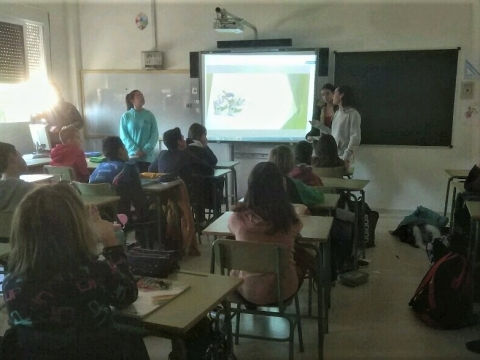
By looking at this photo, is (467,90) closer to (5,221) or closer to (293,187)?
(293,187)

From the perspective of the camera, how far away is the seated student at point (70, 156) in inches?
187

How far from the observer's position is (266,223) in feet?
8.02

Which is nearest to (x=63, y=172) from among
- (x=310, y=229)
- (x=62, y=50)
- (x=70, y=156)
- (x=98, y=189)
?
(x=70, y=156)

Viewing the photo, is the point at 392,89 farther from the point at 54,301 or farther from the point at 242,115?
the point at 54,301

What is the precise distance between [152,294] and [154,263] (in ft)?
0.71

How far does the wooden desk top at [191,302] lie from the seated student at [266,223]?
0.57 meters

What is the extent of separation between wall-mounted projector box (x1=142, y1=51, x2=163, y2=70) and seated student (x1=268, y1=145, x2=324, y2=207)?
373cm

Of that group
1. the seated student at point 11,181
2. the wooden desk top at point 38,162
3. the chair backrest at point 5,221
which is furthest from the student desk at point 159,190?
the wooden desk top at point 38,162

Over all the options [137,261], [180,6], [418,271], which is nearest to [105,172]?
[137,261]

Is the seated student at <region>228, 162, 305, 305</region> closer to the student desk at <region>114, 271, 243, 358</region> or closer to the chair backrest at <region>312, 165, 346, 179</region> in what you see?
the student desk at <region>114, 271, 243, 358</region>

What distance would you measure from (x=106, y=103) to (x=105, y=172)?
305cm

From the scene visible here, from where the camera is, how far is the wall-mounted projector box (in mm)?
6582

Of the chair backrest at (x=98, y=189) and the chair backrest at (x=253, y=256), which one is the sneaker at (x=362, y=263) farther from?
the chair backrest at (x=98, y=189)

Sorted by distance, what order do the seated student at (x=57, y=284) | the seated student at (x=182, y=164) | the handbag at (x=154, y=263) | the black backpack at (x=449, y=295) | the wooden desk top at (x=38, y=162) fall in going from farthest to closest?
1. the wooden desk top at (x=38, y=162)
2. the seated student at (x=182, y=164)
3. the black backpack at (x=449, y=295)
4. the handbag at (x=154, y=263)
5. the seated student at (x=57, y=284)
